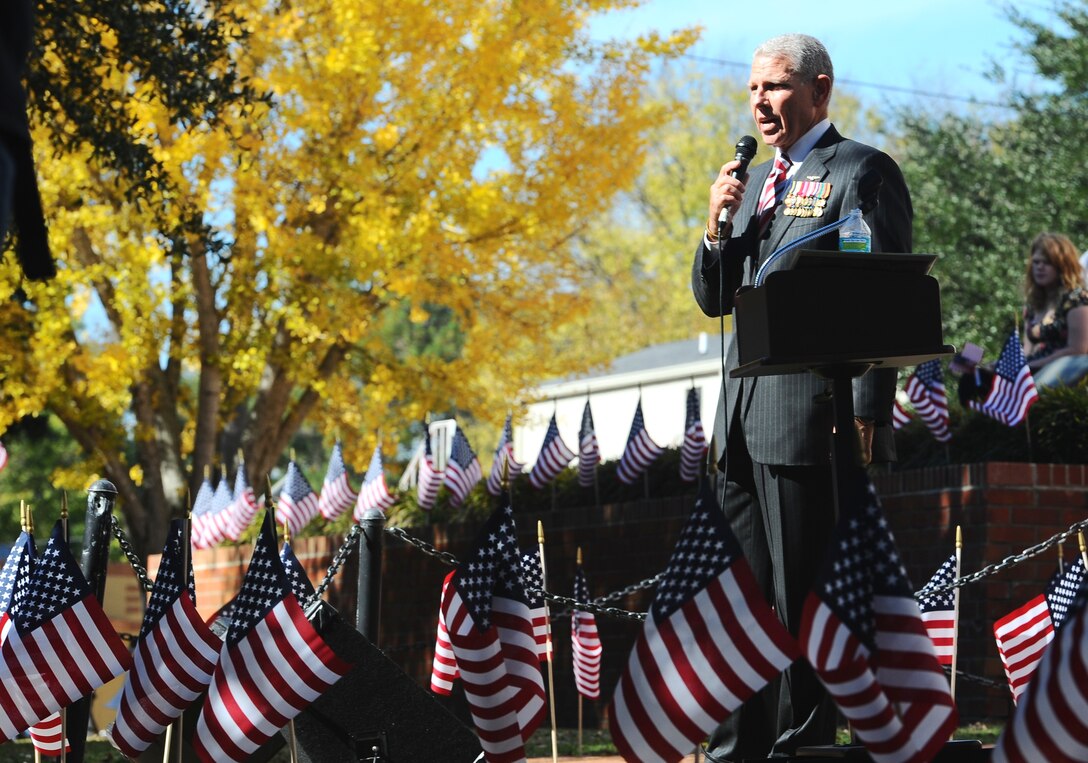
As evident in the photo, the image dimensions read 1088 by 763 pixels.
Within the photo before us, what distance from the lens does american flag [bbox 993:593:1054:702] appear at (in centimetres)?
634

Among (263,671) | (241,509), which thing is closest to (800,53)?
(263,671)

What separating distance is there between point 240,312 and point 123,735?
12.8 meters

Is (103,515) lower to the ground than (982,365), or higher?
lower

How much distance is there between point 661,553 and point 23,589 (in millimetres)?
6279

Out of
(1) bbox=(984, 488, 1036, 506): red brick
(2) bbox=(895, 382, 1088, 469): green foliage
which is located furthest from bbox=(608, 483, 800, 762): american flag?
(2) bbox=(895, 382, 1088, 469): green foliage

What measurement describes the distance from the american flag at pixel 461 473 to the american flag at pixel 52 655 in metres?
8.76

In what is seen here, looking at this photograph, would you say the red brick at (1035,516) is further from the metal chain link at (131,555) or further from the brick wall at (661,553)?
the metal chain link at (131,555)

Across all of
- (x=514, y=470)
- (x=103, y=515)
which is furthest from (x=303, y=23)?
(x=103, y=515)

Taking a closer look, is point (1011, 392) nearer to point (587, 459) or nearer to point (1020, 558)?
point (1020, 558)

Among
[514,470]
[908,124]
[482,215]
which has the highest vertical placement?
[908,124]

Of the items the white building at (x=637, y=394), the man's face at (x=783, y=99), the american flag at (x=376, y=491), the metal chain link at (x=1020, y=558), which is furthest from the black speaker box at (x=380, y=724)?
the white building at (x=637, y=394)

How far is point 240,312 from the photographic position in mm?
17766

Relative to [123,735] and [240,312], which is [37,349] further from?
[123,735]

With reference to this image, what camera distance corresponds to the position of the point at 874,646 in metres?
3.58
